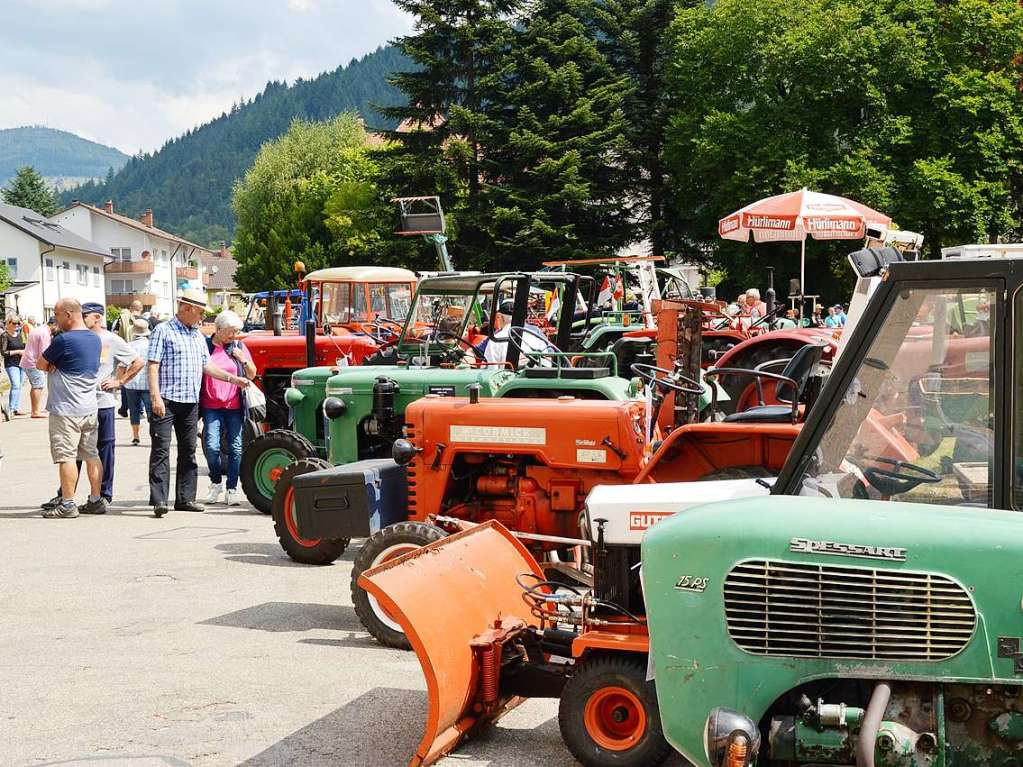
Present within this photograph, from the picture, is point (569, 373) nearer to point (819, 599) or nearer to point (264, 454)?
point (264, 454)

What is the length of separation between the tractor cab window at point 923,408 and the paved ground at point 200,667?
1890 millimetres

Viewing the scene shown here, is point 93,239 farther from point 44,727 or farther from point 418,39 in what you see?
point 44,727

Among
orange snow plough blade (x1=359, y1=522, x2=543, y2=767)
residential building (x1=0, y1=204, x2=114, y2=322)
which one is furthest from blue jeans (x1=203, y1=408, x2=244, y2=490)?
residential building (x1=0, y1=204, x2=114, y2=322)

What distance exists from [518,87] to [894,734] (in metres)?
40.6

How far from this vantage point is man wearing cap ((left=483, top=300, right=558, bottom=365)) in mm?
9852

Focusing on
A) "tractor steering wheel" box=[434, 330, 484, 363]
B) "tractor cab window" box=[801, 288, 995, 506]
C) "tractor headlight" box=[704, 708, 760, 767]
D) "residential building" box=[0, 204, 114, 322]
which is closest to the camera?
"tractor headlight" box=[704, 708, 760, 767]

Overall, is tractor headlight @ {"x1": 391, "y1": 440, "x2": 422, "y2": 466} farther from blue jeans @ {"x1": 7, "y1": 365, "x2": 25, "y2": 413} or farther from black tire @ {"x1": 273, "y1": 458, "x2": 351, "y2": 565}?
blue jeans @ {"x1": 7, "y1": 365, "x2": 25, "y2": 413}

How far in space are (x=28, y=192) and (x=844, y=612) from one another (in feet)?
392

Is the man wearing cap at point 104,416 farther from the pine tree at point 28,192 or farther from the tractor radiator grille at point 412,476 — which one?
the pine tree at point 28,192

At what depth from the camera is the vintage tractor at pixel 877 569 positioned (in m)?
3.23

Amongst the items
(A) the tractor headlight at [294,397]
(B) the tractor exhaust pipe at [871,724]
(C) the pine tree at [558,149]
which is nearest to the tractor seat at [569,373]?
(A) the tractor headlight at [294,397]

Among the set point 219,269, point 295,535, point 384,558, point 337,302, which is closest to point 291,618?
point 384,558

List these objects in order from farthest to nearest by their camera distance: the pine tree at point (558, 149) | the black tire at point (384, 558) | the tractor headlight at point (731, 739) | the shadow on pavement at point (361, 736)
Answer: the pine tree at point (558, 149) < the black tire at point (384, 558) < the shadow on pavement at point (361, 736) < the tractor headlight at point (731, 739)

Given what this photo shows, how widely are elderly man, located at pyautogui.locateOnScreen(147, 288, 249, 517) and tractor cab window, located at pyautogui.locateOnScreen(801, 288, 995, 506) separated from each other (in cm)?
790
